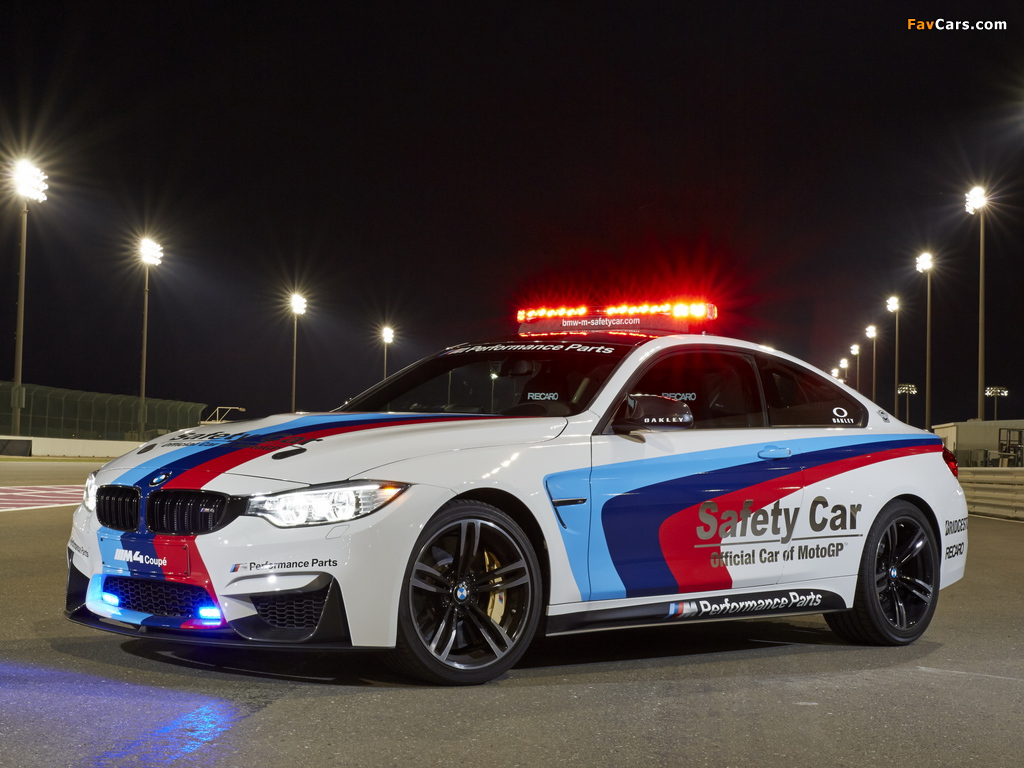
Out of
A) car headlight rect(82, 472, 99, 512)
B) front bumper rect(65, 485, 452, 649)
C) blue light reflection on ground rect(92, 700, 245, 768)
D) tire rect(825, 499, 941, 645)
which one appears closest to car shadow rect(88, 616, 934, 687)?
tire rect(825, 499, 941, 645)

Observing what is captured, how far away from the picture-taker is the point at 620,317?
38.0 feet

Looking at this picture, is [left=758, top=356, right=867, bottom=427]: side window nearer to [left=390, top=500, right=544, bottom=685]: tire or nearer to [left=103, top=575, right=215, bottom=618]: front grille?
[left=390, top=500, right=544, bottom=685]: tire

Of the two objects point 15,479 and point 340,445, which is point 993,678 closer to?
point 340,445

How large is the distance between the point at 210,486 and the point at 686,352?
2857mm

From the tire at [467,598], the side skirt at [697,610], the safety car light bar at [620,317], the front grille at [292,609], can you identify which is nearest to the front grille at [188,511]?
the front grille at [292,609]

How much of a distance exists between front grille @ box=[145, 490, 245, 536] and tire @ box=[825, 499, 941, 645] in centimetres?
373

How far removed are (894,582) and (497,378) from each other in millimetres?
2627

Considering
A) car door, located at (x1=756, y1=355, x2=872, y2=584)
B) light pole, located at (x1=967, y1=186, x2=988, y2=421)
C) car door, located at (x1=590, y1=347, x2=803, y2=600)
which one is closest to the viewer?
car door, located at (x1=590, y1=347, x2=803, y2=600)

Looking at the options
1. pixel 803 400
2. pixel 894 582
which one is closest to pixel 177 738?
pixel 803 400

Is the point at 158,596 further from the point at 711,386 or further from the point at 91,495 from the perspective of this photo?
the point at 711,386

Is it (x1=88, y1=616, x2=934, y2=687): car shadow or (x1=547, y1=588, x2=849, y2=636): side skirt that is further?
(x1=547, y1=588, x2=849, y2=636): side skirt

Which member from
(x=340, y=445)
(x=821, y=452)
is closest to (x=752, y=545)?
(x=821, y=452)

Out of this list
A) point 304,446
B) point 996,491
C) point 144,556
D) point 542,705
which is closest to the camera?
point 542,705

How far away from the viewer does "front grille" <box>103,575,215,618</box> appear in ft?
16.9
